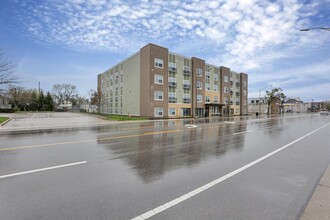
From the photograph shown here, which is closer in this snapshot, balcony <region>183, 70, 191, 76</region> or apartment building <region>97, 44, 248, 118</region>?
apartment building <region>97, 44, 248, 118</region>

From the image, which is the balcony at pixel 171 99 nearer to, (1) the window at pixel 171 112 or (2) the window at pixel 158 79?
(1) the window at pixel 171 112

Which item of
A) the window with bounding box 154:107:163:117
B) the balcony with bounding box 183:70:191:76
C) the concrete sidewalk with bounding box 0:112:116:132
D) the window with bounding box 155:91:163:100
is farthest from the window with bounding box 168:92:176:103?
the concrete sidewalk with bounding box 0:112:116:132

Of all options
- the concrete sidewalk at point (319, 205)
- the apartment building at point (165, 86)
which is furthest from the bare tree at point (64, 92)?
the concrete sidewalk at point (319, 205)

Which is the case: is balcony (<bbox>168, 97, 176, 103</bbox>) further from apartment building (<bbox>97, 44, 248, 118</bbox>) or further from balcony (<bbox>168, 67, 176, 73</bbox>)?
balcony (<bbox>168, 67, 176, 73</bbox>)

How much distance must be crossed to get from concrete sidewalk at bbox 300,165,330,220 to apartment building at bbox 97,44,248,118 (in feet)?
110

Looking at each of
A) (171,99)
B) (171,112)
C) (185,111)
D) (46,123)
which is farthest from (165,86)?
(46,123)

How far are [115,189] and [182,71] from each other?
42.3 meters

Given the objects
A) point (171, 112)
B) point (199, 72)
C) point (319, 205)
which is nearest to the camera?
point (319, 205)

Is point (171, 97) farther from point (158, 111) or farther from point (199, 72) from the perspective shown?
point (199, 72)

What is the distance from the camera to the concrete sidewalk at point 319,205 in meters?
3.34

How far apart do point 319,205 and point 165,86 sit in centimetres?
3755

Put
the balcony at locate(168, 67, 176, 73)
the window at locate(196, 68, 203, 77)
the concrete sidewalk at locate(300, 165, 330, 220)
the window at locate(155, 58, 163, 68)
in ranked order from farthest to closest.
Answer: the window at locate(196, 68, 203, 77), the balcony at locate(168, 67, 176, 73), the window at locate(155, 58, 163, 68), the concrete sidewalk at locate(300, 165, 330, 220)

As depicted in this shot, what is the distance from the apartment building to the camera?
127ft

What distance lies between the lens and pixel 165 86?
40.5 metres
